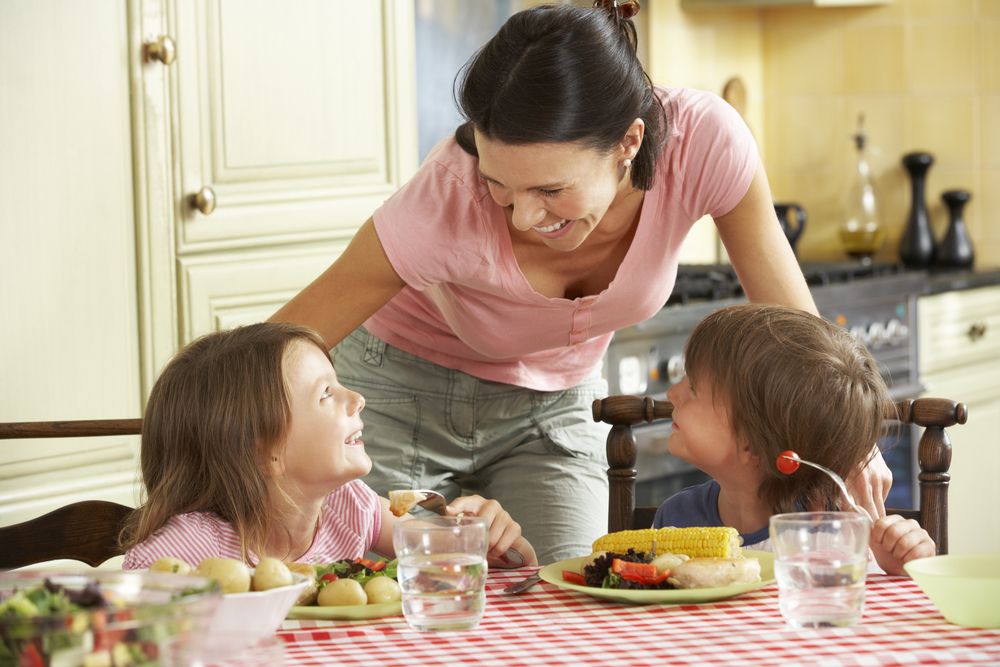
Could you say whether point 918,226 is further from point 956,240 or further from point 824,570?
point 824,570

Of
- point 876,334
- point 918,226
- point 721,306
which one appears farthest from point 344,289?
point 918,226

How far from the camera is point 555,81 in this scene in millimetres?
1608

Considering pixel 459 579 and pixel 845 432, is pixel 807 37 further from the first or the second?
pixel 459 579

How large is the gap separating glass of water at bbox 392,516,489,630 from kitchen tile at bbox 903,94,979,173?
3497mm

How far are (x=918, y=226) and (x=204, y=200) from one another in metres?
2.54

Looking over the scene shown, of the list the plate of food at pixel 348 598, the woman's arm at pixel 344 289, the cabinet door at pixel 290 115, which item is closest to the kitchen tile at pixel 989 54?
the cabinet door at pixel 290 115

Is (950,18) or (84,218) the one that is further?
(950,18)

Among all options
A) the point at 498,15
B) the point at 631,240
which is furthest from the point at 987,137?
the point at 631,240

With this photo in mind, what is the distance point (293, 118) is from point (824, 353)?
1.37m

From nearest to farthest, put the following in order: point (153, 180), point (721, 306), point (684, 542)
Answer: point (684, 542), point (153, 180), point (721, 306)

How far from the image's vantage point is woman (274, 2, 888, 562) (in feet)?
5.36

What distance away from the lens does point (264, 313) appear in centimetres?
260

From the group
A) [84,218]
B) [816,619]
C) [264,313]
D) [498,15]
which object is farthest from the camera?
[498,15]

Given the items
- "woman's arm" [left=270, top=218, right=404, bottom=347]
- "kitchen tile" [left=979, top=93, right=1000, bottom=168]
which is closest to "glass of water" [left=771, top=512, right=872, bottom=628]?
"woman's arm" [left=270, top=218, right=404, bottom=347]
